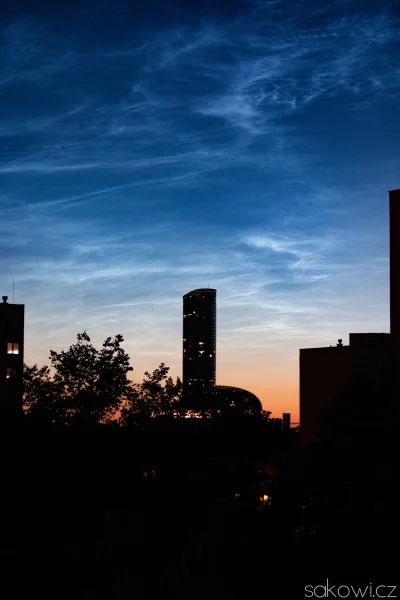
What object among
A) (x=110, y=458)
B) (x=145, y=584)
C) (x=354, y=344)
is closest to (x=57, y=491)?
(x=110, y=458)

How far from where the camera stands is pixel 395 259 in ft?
84.7

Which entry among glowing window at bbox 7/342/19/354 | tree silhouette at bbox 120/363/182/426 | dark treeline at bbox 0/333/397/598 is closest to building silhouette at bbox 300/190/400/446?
dark treeline at bbox 0/333/397/598

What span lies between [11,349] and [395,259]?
178 ft

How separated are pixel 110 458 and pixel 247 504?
24.9 metres

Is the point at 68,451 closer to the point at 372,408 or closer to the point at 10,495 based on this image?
the point at 10,495

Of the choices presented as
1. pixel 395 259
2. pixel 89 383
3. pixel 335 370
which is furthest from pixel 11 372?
pixel 395 259

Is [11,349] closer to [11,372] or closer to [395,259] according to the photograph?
[11,372]

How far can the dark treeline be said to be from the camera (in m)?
12.2

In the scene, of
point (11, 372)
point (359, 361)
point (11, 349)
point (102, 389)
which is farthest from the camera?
point (11, 349)

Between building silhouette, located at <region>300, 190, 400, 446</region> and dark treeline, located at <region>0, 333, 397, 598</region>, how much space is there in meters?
2.28

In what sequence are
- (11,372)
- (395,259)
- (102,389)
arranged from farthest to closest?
(11,372) → (102,389) → (395,259)

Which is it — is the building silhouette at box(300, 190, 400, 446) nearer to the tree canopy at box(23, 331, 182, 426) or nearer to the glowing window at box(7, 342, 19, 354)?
the tree canopy at box(23, 331, 182, 426)

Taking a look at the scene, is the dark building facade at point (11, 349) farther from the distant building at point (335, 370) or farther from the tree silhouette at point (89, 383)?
the distant building at point (335, 370)

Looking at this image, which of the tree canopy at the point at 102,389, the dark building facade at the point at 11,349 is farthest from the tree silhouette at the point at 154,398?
the dark building facade at the point at 11,349
